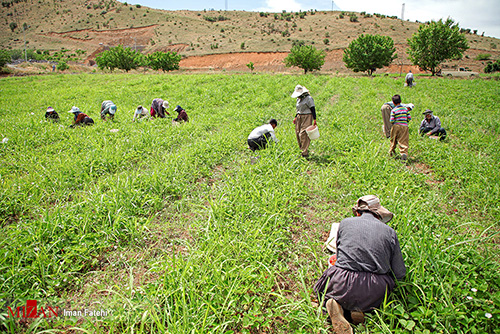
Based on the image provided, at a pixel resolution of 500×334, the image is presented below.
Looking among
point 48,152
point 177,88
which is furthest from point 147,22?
point 48,152

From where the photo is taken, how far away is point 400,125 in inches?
254

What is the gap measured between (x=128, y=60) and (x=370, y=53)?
37.7 m

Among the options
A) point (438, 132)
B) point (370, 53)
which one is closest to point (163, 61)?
point (370, 53)

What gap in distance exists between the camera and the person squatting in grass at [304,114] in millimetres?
6316

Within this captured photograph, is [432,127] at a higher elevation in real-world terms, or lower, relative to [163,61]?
lower

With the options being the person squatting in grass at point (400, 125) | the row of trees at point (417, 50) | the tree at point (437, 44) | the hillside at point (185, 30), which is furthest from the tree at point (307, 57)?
the person squatting in grass at point (400, 125)

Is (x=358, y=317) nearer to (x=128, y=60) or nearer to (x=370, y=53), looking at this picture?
(x=370, y=53)

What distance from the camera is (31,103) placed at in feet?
45.2

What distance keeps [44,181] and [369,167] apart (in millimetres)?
6545

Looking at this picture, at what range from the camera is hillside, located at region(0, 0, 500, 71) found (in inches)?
2472

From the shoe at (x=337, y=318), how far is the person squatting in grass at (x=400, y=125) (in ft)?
17.2

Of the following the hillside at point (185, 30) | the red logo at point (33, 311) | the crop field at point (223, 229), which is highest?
the hillside at point (185, 30)

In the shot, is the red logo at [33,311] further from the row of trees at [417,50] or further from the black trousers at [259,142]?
the row of trees at [417,50]

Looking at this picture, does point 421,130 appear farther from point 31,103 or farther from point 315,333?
point 31,103
